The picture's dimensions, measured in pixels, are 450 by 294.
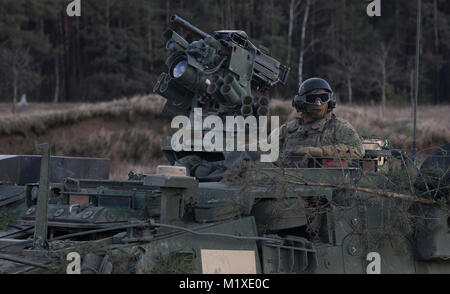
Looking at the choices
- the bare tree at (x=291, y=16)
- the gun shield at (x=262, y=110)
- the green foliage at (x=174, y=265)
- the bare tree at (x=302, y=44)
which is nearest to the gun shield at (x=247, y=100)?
the gun shield at (x=262, y=110)

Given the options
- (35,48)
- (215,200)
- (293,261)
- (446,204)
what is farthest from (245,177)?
(35,48)

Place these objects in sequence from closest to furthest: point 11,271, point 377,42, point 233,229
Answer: point 11,271, point 233,229, point 377,42

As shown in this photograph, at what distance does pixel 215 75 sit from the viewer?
29.3ft

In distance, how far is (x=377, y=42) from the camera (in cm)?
3472

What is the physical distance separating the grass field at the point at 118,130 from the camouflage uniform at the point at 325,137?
1117cm

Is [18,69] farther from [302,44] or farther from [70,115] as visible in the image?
[302,44]

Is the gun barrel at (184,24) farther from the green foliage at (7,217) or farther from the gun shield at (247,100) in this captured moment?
the green foliage at (7,217)

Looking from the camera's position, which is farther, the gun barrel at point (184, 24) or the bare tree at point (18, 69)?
the bare tree at point (18, 69)

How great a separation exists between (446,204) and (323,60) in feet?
98.4

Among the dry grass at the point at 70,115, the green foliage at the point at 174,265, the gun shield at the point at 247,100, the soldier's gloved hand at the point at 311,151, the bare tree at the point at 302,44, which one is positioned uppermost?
the bare tree at the point at 302,44

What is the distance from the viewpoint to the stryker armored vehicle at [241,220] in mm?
5145

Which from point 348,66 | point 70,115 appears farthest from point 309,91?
point 348,66

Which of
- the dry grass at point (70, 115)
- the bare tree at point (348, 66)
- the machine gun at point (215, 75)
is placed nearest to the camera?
the machine gun at point (215, 75)

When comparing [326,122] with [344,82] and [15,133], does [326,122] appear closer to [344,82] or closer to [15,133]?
[15,133]
